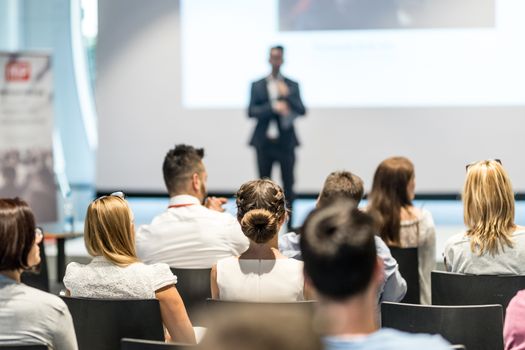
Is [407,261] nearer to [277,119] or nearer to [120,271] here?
[120,271]

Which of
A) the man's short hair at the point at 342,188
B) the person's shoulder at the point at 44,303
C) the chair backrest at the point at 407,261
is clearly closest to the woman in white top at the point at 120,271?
the person's shoulder at the point at 44,303

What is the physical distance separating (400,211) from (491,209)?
30.7 inches

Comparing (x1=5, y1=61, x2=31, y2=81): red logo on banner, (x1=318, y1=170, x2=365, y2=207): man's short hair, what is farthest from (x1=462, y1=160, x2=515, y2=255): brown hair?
(x1=5, y1=61, x2=31, y2=81): red logo on banner

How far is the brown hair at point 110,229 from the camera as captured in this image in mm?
2699

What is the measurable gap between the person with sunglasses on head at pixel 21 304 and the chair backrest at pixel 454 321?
1.00m

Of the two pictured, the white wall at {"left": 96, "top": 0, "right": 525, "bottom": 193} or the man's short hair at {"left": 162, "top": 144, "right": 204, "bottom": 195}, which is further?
the white wall at {"left": 96, "top": 0, "right": 525, "bottom": 193}

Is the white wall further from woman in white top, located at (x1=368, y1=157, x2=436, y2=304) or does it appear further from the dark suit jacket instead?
woman in white top, located at (x1=368, y1=157, x2=436, y2=304)

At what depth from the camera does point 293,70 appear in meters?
8.11

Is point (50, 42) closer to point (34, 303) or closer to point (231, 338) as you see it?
point (34, 303)

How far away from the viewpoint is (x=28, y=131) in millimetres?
6672

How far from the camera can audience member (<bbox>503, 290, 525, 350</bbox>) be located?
8.09 feet

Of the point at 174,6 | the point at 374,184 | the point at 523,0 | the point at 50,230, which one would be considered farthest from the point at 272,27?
the point at 374,184

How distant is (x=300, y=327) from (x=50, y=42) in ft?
28.1

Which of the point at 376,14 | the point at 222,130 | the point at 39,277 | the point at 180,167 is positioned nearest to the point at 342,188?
the point at 180,167
